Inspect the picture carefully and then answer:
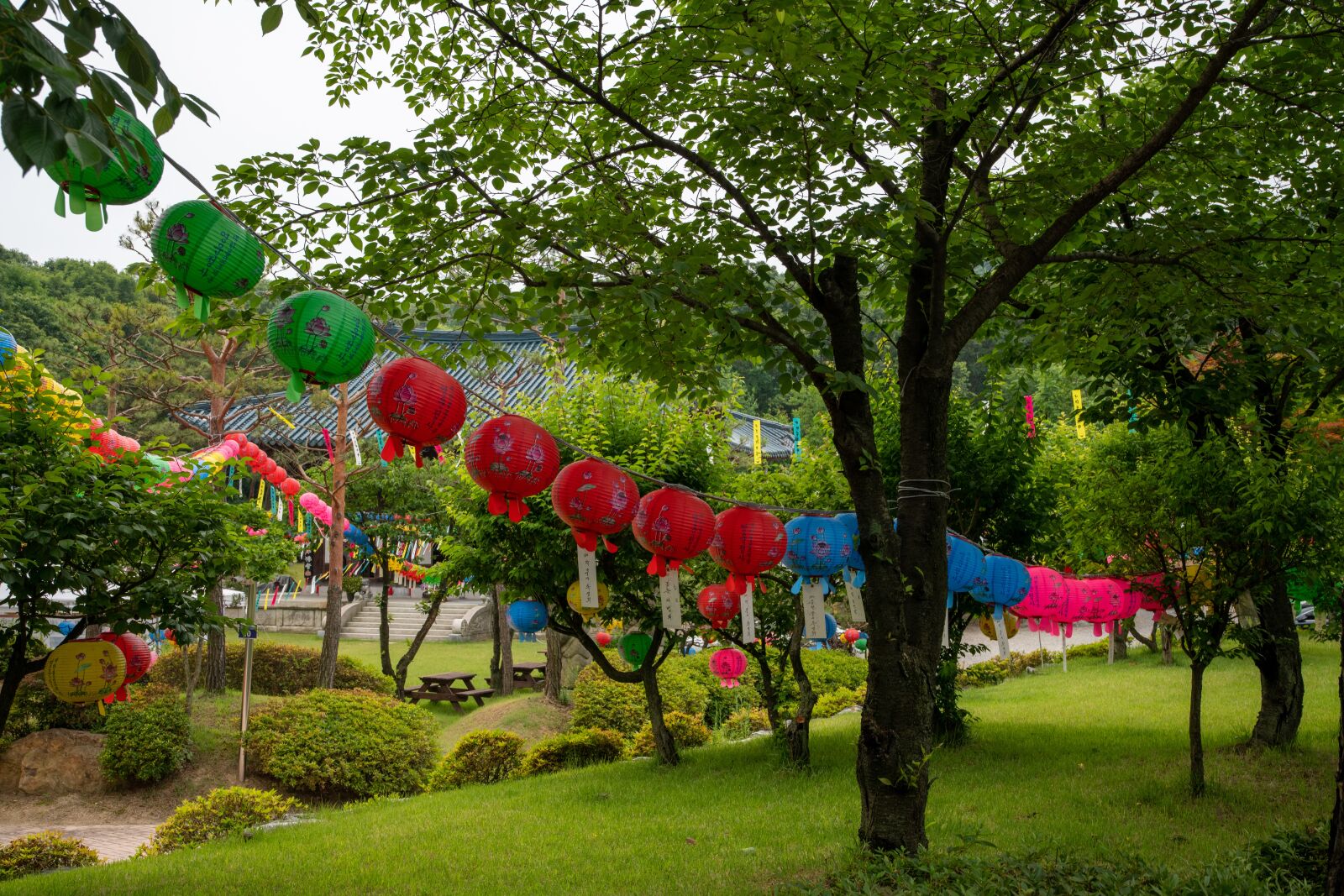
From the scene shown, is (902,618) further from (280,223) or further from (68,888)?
(68,888)

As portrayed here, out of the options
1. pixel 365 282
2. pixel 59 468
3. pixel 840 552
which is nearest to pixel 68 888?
pixel 59 468

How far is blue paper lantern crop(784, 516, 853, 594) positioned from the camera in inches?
304

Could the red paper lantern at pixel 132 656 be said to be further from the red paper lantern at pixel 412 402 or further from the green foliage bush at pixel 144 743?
the red paper lantern at pixel 412 402

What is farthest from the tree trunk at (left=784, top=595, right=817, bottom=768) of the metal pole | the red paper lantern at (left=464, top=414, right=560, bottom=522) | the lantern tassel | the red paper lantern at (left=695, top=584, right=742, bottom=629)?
the lantern tassel

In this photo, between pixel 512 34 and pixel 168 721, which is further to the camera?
pixel 168 721

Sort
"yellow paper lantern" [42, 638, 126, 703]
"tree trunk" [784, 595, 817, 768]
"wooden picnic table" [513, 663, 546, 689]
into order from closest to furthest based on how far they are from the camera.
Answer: "yellow paper lantern" [42, 638, 126, 703]
"tree trunk" [784, 595, 817, 768]
"wooden picnic table" [513, 663, 546, 689]

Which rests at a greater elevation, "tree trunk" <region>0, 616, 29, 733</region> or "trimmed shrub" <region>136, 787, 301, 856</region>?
"tree trunk" <region>0, 616, 29, 733</region>

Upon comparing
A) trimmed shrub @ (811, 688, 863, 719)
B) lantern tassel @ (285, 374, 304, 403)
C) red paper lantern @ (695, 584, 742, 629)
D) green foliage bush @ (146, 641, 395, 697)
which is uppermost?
lantern tassel @ (285, 374, 304, 403)

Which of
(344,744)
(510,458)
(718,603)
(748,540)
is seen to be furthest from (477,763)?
(510,458)

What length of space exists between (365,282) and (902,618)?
13.3 ft

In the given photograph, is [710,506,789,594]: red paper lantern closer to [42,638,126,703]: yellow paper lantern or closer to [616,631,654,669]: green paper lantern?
[616,631,654,669]: green paper lantern

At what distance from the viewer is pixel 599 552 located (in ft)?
37.5

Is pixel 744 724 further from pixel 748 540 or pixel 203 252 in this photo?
pixel 203 252

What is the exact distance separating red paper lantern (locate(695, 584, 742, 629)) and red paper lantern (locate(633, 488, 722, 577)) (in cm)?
312
